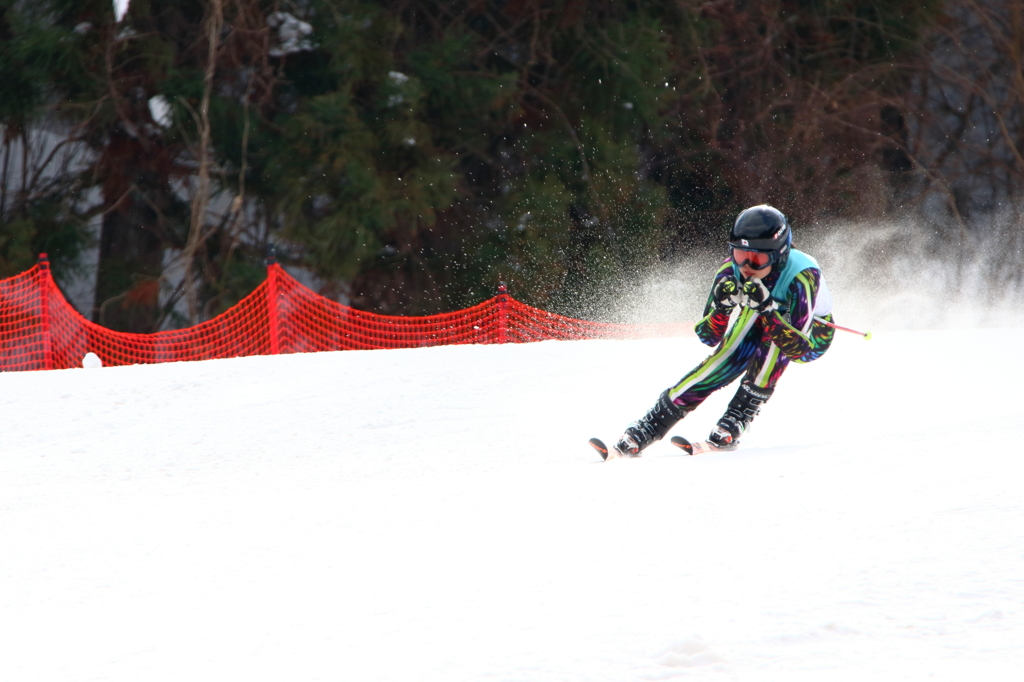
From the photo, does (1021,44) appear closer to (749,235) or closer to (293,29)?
(293,29)

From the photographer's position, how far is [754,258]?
5.39 metres

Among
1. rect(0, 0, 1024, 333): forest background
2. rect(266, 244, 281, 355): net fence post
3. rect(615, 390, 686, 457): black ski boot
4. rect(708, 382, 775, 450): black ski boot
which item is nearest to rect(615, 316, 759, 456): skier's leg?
rect(615, 390, 686, 457): black ski boot

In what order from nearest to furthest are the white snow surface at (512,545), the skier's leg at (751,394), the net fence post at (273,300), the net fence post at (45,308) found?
the white snow surface at (512,545) → the skier's leg at (751,394) → the net fence post at (273,300) → the net fence post at (45,308)

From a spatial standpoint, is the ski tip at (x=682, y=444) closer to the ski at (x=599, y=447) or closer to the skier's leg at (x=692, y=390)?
the skier's leg at (x=692, y=390)

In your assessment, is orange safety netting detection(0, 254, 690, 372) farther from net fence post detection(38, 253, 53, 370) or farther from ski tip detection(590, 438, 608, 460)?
ski tip detection(590, 438, 608, 460)

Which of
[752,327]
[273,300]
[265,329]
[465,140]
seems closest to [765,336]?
[752,327]

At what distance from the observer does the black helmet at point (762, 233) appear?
5.33 metres

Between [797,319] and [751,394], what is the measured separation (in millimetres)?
446

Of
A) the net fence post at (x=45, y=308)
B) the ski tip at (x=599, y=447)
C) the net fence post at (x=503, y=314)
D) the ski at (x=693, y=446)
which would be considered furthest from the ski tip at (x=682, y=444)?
the net fence post at (x=45, y=308)

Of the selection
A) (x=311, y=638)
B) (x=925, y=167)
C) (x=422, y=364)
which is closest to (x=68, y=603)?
(x=311, y=638)

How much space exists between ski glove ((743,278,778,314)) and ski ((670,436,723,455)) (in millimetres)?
718

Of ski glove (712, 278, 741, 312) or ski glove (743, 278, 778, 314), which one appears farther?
ski glove (712, 278, 741, 312)

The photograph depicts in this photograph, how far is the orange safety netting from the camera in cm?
1108

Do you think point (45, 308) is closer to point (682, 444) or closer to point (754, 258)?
point (682, 444)
